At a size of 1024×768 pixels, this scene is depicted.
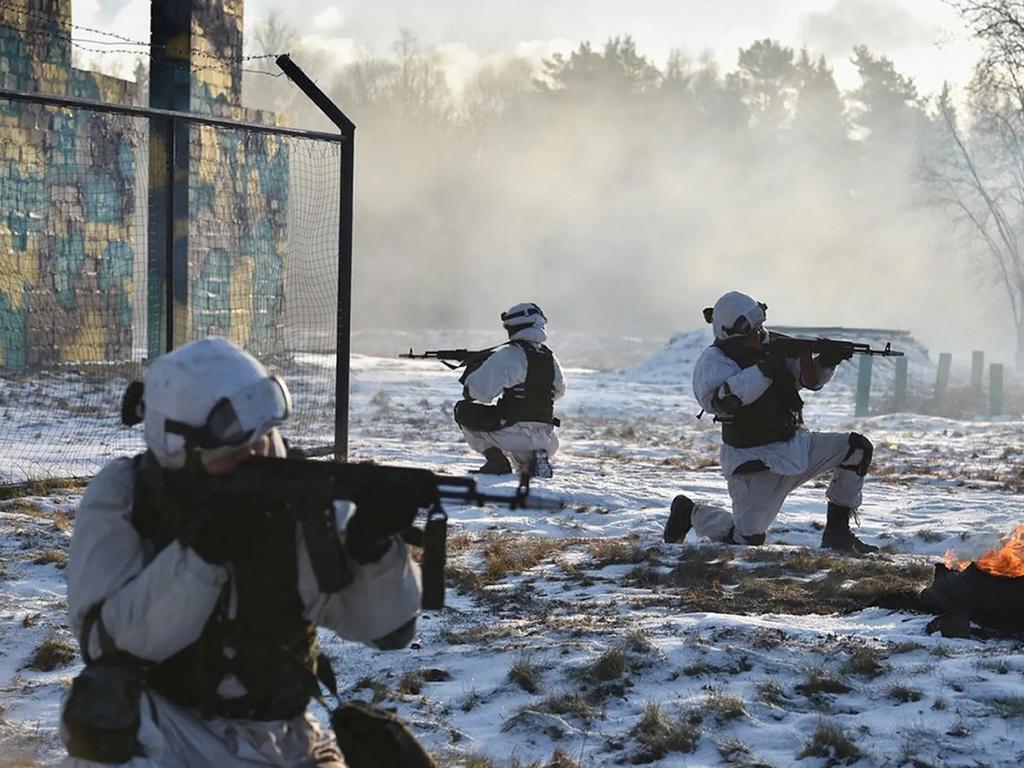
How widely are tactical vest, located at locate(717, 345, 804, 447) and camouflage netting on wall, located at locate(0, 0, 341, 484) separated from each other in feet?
19.2

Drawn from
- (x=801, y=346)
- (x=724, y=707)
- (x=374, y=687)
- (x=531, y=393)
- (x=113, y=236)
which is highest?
(x=113, y=236)

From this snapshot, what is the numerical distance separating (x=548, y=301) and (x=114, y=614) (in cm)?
5251

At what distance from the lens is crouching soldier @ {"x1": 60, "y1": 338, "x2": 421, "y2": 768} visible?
3045mm

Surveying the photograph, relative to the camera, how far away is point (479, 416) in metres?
11.5

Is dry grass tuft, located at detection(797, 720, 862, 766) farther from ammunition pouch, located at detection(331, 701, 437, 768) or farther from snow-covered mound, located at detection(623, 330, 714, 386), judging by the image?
snow-covered mound, located at detection(623, 330, 714, 386)

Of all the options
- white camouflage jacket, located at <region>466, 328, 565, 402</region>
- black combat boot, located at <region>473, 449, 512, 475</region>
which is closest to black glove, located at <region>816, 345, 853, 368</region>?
white camouflage jacket, located at <region>466, 328, 565, 402</region>

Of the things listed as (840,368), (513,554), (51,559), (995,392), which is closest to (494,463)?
(513,554)

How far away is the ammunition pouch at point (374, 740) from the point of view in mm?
3230

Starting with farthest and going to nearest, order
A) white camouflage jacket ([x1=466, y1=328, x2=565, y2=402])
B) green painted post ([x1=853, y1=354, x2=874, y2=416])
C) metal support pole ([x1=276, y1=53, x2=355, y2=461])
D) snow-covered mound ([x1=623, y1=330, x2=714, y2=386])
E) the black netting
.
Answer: snow-covered mound ([x1=623, y1=330, x2=714, y2=386]) < green painted post ([x1=853, y1=354, x2=874, y2=416]) < the black netting < white camouflage jacket ([x1=466, y1=328, x2=565, y2=402]) < metal support pole ([x1=276, y1=53, x2=355, y2=461])

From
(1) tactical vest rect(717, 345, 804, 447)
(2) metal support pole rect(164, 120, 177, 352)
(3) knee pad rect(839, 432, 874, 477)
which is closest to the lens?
(1) tactical vest rect(717, 345, 804, 447)

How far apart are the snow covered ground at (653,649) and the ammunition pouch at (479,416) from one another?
0.55 metres

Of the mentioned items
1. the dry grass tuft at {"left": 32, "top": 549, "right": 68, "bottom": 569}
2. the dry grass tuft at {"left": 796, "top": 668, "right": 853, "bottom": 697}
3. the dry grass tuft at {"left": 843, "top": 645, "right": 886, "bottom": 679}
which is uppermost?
the dry grass tuft at {"left": 843, "top": 645, "right": 886, "bottom": 679}

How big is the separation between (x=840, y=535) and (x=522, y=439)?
11.3ft

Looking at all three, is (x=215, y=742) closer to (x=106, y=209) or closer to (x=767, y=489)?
(x=767, y=489)
